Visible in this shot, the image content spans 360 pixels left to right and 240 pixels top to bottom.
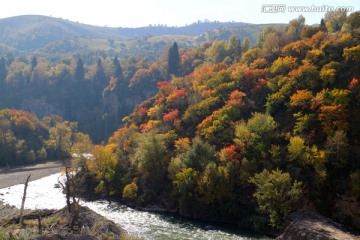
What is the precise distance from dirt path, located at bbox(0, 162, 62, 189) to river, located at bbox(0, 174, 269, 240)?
14.6 m

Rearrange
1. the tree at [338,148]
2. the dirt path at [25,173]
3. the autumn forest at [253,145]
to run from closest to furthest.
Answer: the autumn forest at [253,145], the tree at [338,148], the dirt path at [25,173]

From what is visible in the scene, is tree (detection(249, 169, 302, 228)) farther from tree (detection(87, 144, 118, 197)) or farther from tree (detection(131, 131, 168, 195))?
tree (detection(87, 144, 118, 197))

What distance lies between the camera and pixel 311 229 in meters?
52.6

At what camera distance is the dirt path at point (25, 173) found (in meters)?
111

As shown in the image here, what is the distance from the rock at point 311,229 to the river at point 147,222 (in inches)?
248

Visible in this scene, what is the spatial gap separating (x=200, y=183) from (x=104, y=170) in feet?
107

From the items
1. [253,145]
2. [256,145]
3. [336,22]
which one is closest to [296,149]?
[256,145]

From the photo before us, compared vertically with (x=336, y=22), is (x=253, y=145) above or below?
below

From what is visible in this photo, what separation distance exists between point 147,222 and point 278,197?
26.6 meters

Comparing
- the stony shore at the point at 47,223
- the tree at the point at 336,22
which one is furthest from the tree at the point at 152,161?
the tree at the point at 336,22

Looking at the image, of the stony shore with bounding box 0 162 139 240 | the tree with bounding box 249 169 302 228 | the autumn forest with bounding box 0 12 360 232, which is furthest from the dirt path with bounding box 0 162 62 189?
the tree with bounding box 249 169 302 228

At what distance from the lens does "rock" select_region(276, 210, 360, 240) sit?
50688 millimetres

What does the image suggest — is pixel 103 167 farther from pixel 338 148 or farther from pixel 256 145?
pixel 338 148

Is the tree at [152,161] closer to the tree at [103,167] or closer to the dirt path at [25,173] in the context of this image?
the tree at [103,167]
